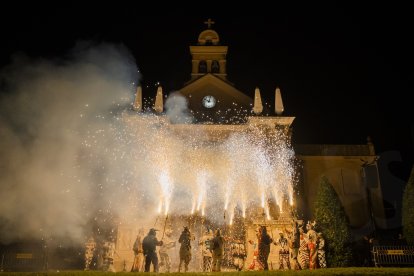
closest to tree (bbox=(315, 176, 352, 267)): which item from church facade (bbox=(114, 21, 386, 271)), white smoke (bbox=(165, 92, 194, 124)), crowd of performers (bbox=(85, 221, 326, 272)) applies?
crowd of performers (bbox=(85, 221, 326, 272))

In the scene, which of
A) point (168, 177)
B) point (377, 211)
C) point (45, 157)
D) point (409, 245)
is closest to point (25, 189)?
point (45, 157)

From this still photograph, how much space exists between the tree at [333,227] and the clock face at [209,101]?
11357 millimetres

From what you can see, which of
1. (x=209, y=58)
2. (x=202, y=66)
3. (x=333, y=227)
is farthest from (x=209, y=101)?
(x=333, y=227)

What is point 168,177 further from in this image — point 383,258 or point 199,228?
point 383,258

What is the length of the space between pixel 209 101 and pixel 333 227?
13.9m

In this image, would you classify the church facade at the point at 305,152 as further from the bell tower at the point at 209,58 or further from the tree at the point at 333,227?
the tree at the point at 333,227

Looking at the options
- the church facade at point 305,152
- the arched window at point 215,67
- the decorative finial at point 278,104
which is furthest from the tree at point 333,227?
the arched window at point 215,67

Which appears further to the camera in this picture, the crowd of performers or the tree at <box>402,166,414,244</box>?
the tree at <box>402,166,414,244</box>

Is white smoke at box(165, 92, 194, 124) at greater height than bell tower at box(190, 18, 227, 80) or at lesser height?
lesser

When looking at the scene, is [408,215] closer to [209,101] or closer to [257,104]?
[257,104]

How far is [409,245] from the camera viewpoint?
18.8 meters

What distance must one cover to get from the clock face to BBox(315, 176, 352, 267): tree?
37.3 feet

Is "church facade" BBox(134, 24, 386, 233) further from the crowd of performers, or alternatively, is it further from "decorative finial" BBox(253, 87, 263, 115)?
the crowd of performers

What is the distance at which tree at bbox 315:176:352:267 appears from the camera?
56.3 ft
